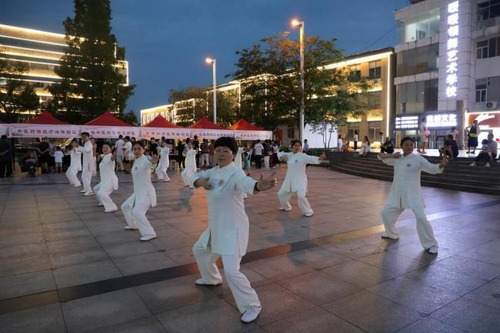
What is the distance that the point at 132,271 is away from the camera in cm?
476

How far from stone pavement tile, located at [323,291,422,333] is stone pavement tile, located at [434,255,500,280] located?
1549 mm

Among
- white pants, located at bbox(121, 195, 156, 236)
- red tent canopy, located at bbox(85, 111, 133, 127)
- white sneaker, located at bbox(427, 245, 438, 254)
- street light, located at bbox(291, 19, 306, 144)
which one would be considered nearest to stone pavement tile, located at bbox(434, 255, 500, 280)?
white sneaker, located at bbox(427, 245, 438, 254)

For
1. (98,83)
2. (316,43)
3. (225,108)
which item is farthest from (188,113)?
(316,43)

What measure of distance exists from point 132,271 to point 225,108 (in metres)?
36.6

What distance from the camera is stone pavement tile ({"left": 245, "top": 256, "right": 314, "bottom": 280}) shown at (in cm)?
461

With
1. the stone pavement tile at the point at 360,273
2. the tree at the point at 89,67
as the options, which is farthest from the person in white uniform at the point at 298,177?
the tree at the point at 89,67

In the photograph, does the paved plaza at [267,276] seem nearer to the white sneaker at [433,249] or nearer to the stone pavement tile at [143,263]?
the stone pavement tile at [143,263]

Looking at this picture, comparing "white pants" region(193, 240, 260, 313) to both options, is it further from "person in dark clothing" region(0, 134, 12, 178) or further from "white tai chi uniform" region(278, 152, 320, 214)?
"person in dark clothing" region(0, 134, 12, 178)

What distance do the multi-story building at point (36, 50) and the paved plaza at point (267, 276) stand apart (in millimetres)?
66861

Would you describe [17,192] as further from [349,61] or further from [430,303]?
[349,61]

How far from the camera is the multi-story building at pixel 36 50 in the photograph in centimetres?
6825

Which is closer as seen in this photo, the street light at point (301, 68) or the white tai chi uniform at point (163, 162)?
the white tai chi uniform at point (163, 162)

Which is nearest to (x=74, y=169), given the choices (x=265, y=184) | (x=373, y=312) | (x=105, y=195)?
(x=105, y=195)

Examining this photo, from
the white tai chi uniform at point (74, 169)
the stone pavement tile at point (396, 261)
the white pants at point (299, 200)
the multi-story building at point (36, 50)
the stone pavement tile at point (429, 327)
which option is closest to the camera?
the stone pavement tile at point (429, 327)
